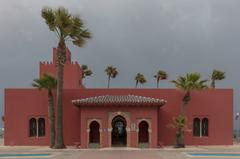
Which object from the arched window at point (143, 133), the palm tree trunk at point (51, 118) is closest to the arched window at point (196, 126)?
the arched window at point (143, 133)

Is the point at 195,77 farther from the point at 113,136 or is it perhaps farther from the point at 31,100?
the point at 31,100

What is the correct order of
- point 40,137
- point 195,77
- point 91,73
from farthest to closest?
point 91,73, point 40,137, point 195,77

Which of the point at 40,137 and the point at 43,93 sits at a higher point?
the point at 43,93

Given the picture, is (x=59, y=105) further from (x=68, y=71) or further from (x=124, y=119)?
(x=68, y=71)

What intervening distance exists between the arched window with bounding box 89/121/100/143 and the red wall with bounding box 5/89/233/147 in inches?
53.9

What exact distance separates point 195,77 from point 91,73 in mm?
32858

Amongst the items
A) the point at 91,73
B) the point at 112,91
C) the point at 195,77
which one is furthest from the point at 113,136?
the point at 91,73

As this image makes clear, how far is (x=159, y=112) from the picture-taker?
139ft

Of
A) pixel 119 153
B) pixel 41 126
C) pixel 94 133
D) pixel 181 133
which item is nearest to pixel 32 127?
pixel 41 126

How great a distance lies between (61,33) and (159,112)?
10.8m

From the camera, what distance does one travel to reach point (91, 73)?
70.4m

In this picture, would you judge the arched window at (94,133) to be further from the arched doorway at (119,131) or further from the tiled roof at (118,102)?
the arched doorway at (119,131)

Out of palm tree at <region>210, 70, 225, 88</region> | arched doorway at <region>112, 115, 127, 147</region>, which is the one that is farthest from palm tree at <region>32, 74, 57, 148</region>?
palm tree at <region>210, 70, 225, 88</region>

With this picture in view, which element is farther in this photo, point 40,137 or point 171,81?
point 40,137
